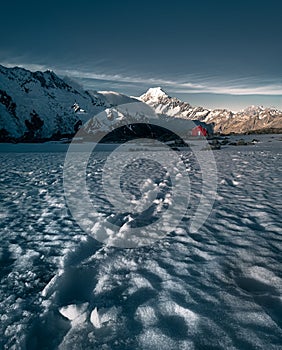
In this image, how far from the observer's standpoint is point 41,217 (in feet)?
20.2

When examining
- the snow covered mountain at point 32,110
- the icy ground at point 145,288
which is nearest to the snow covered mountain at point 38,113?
the snow covered mountain at point 32,110

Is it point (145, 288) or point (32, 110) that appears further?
point (32, 110)

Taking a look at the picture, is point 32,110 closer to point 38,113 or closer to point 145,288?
point 38,113

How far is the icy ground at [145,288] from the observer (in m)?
2.57

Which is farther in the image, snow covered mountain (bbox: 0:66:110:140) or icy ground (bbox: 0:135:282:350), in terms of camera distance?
snow covered mountain (bbox: 0:66:110:140)

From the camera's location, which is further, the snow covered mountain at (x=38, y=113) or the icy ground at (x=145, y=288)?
the snow covered mountain at (x=38, y=113)

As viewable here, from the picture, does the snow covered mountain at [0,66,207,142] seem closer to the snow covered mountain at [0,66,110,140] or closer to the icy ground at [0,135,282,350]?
the snow covered mountain at [0,66,110,140]

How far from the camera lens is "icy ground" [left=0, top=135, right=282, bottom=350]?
2566mm

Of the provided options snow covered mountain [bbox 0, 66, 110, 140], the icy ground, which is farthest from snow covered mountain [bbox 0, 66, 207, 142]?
the icy ground

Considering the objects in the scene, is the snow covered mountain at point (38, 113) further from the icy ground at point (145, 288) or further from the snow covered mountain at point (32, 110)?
the icy ground at point (145, 288)

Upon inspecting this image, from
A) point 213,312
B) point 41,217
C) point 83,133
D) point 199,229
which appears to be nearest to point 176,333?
point 213,312

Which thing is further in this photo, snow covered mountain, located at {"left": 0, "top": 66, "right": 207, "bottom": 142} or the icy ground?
snow covered mountain, located at {"left": 0, "top": 66, "right": 207, "bottom": 142}

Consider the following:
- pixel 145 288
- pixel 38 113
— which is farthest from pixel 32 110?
pixel 145 288

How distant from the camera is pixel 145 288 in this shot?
133 inches
